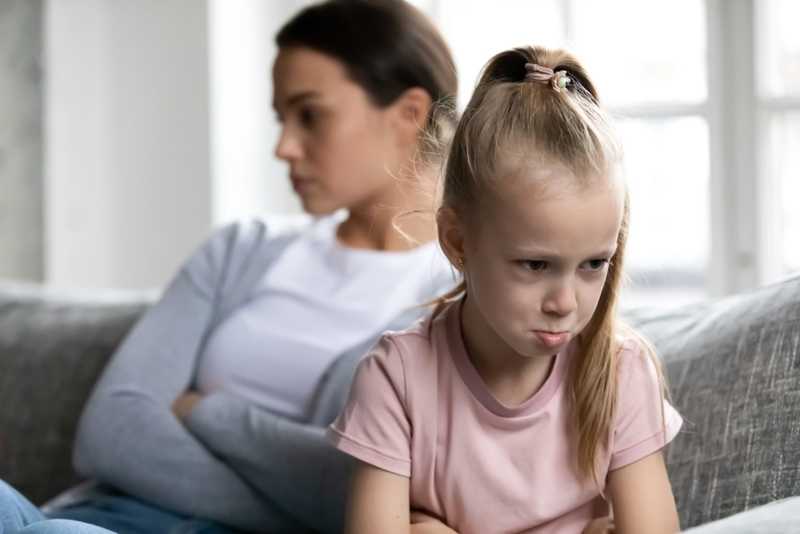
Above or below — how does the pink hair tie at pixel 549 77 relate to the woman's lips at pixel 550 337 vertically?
above

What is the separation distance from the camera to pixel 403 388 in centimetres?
99

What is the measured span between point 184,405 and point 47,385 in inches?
18.7

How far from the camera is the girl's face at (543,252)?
2.77 ft

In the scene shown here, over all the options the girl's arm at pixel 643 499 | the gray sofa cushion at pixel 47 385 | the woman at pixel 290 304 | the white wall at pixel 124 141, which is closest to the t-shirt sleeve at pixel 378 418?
the girl's arm at pixel 643 499

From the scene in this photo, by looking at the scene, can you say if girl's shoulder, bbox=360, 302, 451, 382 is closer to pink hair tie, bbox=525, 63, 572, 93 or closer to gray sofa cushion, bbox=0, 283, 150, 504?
pink hair tie, bbox=525, 63, 572, 93

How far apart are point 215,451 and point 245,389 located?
0.51 feet

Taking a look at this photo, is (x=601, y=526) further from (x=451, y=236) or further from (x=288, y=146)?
(x=288, y=146)

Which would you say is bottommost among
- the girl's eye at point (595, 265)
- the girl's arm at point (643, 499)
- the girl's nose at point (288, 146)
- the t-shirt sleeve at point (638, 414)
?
the girl's arm at point (643, 499)

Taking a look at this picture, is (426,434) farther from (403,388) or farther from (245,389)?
(245,389)

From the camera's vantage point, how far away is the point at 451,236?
0.97m

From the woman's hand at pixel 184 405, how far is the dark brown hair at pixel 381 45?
62 centimetres

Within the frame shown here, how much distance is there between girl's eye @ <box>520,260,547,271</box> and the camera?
86 cm

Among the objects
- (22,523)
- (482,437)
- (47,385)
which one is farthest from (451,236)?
(47,385)

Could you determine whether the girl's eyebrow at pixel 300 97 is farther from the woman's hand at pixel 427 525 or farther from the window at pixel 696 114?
the window at pixel 696 114
